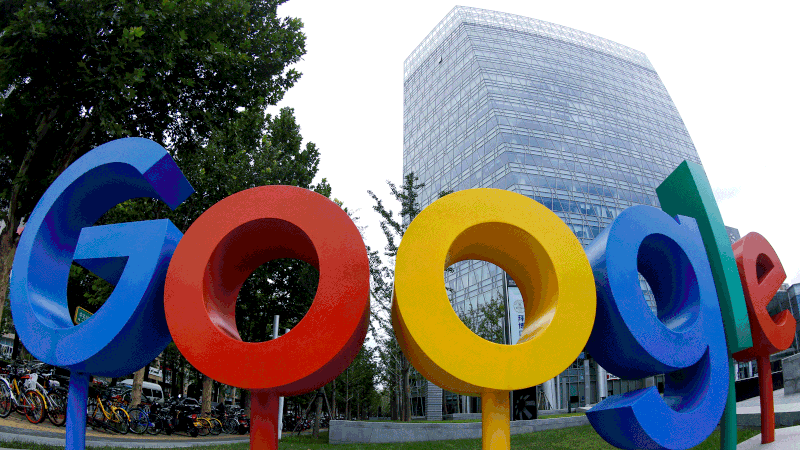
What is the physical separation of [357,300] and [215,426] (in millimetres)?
18640

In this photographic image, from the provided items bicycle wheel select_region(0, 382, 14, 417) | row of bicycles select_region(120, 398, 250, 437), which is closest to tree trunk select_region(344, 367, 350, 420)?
row of bicycles select_region(120, 398, 250, 437)

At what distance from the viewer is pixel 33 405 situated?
12141mm

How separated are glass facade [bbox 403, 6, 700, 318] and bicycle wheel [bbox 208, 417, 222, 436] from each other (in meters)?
23.1

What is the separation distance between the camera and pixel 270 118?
21531 mm

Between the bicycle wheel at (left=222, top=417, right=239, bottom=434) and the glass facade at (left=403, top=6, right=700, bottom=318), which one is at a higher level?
the glass facade at (left=403, top=6, right=700, bottom=318)

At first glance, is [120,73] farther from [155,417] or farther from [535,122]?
[535,122]

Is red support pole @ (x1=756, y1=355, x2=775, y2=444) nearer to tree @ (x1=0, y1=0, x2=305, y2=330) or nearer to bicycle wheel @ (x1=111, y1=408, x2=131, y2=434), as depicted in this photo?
tree @ (x1=0, y1=0, x2=305, y2=330)

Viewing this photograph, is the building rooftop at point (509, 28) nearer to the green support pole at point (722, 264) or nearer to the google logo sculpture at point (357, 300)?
the green support pole at point (722, 264)

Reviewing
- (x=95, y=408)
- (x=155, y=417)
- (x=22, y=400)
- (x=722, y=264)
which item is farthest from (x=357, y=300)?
(x=155, y=417)

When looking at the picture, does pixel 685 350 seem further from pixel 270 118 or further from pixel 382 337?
pixel 270 118

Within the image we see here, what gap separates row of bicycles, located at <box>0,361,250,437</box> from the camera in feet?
39.9

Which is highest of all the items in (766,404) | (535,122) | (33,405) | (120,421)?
(535,122)

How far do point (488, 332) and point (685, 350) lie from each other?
21214 millimetres

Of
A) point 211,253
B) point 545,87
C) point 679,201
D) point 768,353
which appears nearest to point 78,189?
point 211,253
